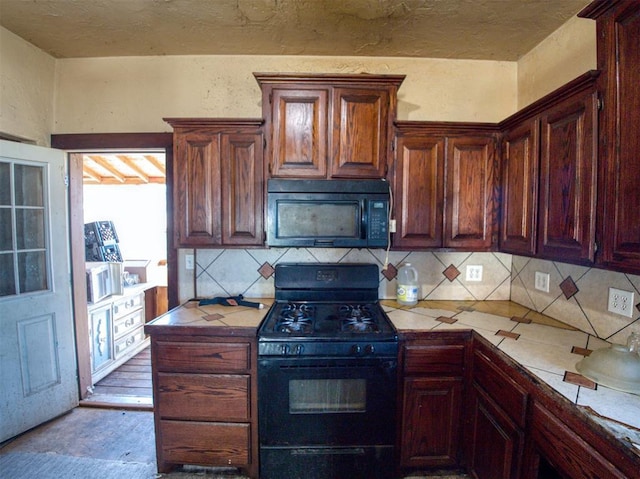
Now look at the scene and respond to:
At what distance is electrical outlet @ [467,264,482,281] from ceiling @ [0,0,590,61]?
1.53 meters

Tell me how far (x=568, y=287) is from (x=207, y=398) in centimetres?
214

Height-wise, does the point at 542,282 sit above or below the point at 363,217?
below

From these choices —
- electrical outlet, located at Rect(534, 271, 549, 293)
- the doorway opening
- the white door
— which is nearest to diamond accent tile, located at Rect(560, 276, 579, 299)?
electrical outlet, located at Rect(534, 271, 549, 293)

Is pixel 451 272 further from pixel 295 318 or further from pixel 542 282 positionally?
pixel 295 318

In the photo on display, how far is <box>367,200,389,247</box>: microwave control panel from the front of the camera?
5.73 feet

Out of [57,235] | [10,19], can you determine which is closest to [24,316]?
[57,235]

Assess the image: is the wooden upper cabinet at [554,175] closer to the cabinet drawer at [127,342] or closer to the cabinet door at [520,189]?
the cabinet door at [520,189]

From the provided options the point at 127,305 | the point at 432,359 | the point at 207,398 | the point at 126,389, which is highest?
the point at 432,359

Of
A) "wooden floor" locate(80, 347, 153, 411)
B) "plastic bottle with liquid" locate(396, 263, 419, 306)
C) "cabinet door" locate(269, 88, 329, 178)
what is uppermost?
"cabinet door" locate(269, 88, 329, 178)

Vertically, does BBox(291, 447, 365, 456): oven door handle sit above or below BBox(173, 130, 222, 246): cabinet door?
below

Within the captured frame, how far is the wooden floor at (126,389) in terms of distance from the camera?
2.29 m

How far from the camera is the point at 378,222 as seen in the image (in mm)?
1748

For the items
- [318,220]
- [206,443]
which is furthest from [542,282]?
[206,443]

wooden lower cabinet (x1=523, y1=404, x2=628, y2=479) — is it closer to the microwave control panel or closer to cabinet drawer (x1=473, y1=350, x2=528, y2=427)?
cabinet drawer (x1=473, y1=350, x2=528, y2=427)
